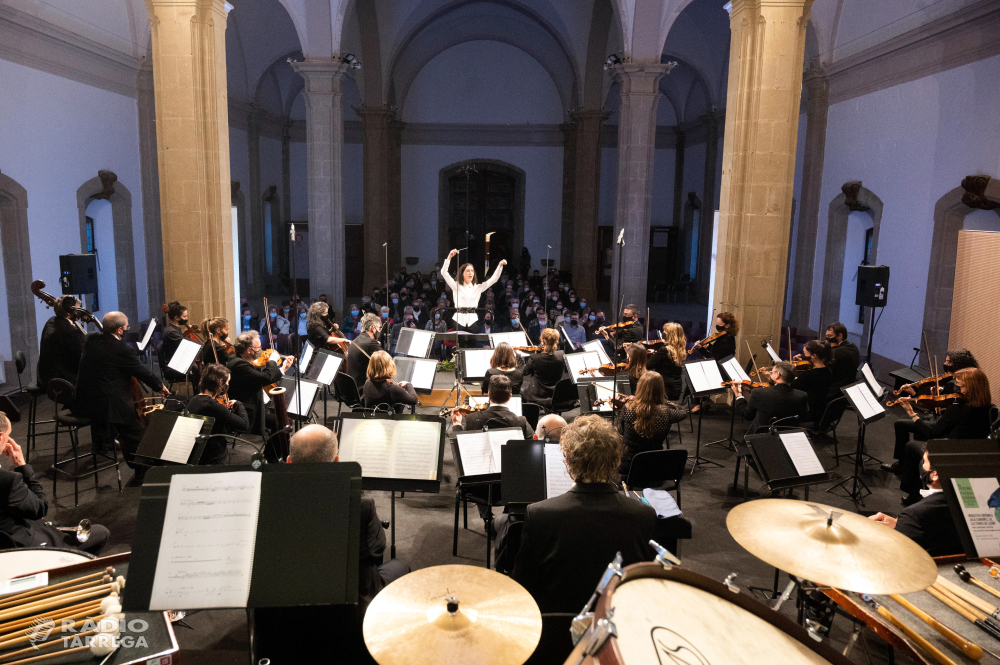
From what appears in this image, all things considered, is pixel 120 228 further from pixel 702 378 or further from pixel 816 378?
pixel 816 378

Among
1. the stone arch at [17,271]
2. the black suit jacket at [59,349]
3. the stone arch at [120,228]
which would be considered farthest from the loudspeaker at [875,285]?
the stone arch at [120,228]

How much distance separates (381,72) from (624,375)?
1452 centimetres

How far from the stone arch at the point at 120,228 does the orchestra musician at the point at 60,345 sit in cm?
566

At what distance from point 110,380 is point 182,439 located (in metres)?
1.76

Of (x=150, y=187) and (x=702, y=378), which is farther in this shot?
(x=150, y=187)

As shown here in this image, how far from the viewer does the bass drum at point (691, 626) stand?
1.69 meters

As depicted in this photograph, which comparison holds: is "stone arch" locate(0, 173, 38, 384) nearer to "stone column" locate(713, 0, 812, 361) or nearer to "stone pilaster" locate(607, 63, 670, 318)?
"stone pilaster" locate(607, 63, 670, 318)

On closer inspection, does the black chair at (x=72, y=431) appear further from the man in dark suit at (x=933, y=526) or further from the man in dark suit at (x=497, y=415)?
the man in dark suit at (x=933, y=526)

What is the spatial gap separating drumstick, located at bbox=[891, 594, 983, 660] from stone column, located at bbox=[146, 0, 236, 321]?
304 inches

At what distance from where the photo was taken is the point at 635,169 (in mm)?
13516

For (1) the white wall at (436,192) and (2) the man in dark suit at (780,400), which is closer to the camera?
(2) the man in dark suit at (780,400)

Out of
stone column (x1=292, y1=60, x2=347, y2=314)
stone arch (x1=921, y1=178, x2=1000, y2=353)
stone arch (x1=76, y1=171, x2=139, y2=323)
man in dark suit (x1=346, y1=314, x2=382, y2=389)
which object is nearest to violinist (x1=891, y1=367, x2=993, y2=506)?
man in dark suit (x1=346, y1=314, x2=382, y2=389)

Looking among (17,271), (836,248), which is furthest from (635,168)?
(17,271)

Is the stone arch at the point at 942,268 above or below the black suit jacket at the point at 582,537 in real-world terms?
above
